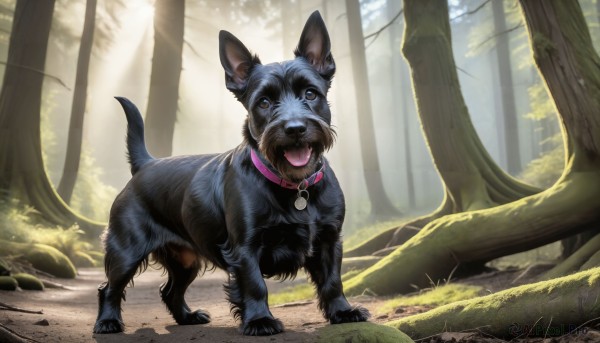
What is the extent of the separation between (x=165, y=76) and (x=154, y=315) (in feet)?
30.3

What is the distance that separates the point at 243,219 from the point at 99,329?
5.77 ft

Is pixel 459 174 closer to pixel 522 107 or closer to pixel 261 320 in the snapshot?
pixel 261 320

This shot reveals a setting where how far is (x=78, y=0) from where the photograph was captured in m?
18.0

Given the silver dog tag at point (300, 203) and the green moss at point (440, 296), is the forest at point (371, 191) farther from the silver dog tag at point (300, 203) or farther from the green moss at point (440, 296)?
the silver dog tag at point (300, 203)

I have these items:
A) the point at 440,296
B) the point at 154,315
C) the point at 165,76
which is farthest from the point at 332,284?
the point at 165,76

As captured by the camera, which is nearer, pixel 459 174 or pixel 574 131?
pixel 574 131

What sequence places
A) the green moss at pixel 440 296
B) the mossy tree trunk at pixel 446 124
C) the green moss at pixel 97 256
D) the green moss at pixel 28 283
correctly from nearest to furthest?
the green moss at pixel 440 296, the green moss at pixel 28 283, the mossy tree trunk at pixel 446 124, the green moss at pixel 97 256

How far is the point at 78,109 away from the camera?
1661 centimetres

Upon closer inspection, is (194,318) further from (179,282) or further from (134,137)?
(134,137)

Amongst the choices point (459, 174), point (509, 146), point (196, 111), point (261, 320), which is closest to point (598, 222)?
point (459, 174)

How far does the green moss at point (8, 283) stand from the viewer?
7387 millimetres

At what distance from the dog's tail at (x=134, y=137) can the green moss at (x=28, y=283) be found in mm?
3955

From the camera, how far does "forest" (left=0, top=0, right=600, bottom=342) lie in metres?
4.26

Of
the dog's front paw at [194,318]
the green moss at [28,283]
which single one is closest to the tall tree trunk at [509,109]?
the green moss at [28,283]
